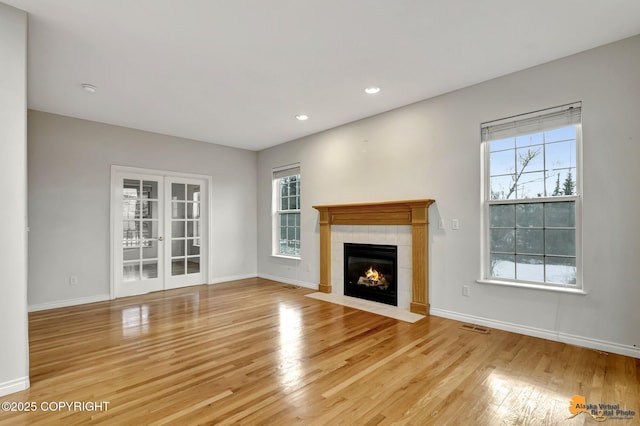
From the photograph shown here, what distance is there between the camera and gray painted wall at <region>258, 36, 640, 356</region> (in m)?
2.79

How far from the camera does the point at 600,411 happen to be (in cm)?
202

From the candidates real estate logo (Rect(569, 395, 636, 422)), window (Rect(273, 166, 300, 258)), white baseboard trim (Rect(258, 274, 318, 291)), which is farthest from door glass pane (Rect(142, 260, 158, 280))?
real estate logo (Rect(569, 395, 636, 422))

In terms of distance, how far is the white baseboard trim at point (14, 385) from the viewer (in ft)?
7.28

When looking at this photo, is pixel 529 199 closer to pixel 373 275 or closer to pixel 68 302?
pixel 373 275

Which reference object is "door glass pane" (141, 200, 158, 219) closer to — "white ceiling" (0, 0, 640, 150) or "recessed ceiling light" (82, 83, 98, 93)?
"white ceiling" (0, 0, 640, 150)

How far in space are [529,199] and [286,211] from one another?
4159mm

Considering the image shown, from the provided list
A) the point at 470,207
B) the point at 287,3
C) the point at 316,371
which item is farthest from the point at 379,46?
the point at 316,371

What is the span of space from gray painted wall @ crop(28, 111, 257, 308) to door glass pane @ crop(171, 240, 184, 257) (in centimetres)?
104

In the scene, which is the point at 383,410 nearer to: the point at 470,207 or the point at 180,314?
the point at 470,207

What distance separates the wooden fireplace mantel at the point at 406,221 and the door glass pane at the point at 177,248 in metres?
2.68

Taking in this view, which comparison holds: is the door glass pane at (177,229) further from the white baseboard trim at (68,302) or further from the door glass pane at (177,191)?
the white baseboard trim at (68,302)

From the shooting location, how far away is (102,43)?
2.82 metres

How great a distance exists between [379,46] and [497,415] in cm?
295

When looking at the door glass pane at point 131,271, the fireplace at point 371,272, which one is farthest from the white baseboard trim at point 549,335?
the door glass pane at point 131,271
